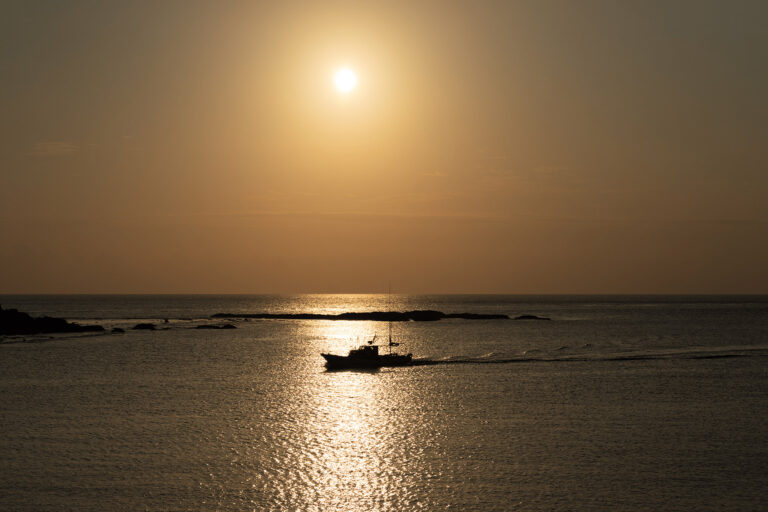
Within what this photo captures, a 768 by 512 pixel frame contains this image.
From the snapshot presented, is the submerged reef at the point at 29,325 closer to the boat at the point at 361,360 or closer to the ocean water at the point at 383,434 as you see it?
the ocean water at the point at 383,434

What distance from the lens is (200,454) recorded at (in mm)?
37562

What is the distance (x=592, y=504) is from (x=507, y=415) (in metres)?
19.6

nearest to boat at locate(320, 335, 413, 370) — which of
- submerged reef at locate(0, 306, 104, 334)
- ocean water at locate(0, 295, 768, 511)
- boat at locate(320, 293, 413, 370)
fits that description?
boat at locate(320, 293, 413, 370)

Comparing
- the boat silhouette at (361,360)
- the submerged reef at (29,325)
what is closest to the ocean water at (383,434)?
the boat silhouette at (361,360)

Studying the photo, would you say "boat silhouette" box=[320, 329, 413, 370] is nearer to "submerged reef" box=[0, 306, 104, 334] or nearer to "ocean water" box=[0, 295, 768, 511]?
"ocean water" box=[0, 295, 768, 511]

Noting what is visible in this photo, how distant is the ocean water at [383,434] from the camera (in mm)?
30625

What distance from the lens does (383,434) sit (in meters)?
42.8

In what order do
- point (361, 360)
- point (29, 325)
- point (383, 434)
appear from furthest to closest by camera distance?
point (29, 325) → point (361, 360) → point (383, 434)

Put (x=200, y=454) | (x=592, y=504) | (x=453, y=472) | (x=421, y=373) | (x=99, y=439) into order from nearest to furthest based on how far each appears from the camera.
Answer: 1. (x=592, y=504)
2. (x=453, y=472)
3. (x=200, y=454)
4. (x=99, y=439)
5. (x=421, y=373)

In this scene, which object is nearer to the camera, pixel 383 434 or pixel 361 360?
pixel 383 434

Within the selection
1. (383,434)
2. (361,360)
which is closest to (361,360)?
(361,360)

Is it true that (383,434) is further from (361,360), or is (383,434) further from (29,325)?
(29,325)

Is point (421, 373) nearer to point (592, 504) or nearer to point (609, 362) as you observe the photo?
point (609, 362)

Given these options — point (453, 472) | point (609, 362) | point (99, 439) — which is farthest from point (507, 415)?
point (609, 362)
